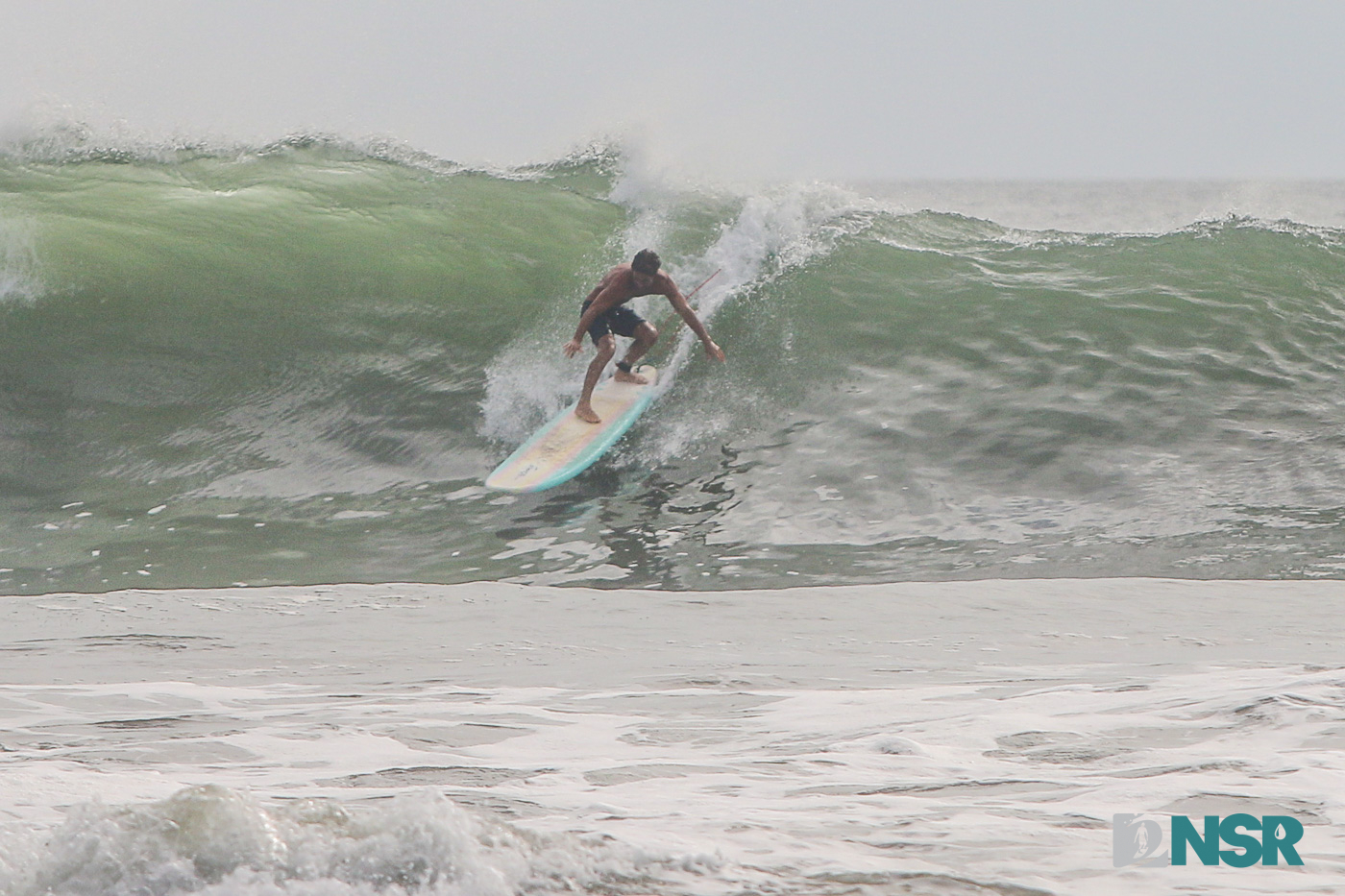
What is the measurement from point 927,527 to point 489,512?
106 inches

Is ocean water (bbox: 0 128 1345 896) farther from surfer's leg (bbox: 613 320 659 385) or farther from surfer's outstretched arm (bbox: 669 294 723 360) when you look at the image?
surfer's outstretched arm (bbox: 669 294 723 360)

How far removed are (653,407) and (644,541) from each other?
5.96ft

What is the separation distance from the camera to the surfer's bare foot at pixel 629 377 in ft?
28.2

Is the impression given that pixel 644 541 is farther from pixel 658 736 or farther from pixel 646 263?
pixel 658 736

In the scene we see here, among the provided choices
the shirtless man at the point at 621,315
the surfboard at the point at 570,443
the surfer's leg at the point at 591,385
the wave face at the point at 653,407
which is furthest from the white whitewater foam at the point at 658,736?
the shirtless man at the point at 621,315

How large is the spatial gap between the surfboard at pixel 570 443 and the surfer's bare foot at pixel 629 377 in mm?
28

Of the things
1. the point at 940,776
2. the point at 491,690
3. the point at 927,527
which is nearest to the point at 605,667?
the point at 491,690

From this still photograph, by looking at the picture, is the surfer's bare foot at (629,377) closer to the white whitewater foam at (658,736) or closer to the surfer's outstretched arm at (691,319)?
the surfer's outstretched arm at (691,319)

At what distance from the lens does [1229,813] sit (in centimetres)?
261

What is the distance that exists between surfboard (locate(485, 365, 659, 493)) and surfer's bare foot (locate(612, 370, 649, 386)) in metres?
0.03

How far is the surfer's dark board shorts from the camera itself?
27.3 feet

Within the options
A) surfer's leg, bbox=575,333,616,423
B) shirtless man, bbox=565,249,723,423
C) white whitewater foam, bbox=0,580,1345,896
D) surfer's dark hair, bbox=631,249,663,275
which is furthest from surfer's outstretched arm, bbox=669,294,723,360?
white whitewater foam, bbox=0,580,1345,896

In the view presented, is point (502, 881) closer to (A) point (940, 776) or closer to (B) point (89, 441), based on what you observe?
(A) point (940, 776)

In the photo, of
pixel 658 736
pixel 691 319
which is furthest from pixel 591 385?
pixel 658 736
